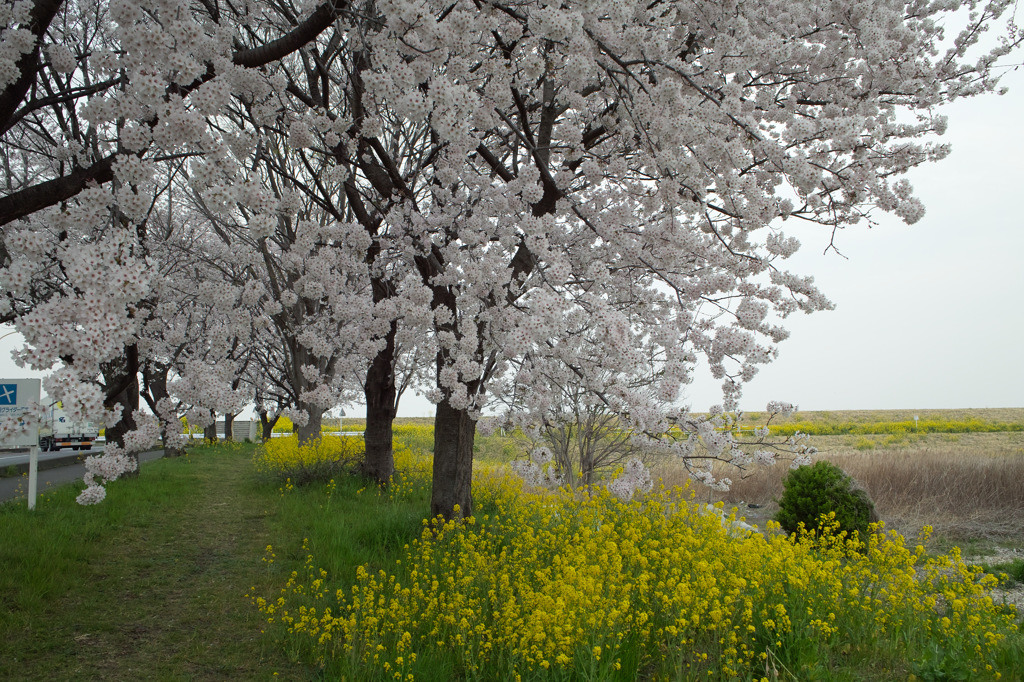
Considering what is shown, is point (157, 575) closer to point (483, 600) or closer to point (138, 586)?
point (138, 586)

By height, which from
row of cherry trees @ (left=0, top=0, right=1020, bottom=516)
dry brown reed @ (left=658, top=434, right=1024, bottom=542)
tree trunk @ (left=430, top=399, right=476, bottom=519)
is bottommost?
dry brown reed @ (left=658, top=434, right=1024, bottom=542)

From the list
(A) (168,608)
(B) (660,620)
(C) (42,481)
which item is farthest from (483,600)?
(C) (42,481)

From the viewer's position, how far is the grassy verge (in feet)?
15.8

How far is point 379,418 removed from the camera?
10.5m

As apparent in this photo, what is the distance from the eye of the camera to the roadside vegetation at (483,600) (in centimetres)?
402

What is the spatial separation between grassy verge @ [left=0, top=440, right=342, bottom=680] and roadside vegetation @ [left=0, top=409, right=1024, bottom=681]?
29 mm

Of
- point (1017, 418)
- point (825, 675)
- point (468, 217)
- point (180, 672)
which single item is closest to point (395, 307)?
point (468, 217)

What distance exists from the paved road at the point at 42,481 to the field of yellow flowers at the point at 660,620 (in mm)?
9979

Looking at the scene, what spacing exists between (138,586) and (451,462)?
3638mm

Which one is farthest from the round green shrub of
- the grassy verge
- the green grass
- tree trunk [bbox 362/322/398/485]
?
the grassy verge

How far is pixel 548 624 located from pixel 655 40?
14.4ft

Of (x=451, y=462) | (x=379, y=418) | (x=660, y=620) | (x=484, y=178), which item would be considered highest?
(x=484, y=178)

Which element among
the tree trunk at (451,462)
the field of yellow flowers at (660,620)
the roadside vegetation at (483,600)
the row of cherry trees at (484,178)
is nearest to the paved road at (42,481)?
the roadside vegetation at (483,600)

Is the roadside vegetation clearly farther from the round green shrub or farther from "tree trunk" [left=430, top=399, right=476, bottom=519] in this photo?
the round green shrub
